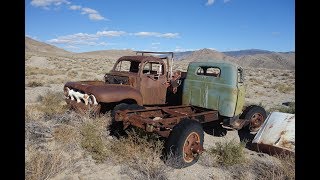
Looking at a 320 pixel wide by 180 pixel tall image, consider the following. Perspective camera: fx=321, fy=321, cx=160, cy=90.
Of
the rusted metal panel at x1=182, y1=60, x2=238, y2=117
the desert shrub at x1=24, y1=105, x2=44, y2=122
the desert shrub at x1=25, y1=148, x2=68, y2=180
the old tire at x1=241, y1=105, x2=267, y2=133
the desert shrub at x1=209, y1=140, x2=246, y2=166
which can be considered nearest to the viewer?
the desert shrub at x1=25, y1=148, x2=68, y2=180

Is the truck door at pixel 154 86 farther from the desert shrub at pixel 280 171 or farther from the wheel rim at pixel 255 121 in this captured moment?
the desert shrub at pixel 280 171

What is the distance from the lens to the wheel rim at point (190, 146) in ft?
19.2

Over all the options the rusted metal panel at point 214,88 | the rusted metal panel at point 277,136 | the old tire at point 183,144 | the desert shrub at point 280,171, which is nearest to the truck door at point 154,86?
the rusted metal panel at point 214,88

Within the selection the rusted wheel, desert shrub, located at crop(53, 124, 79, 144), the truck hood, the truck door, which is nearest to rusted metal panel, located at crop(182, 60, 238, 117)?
the truck door

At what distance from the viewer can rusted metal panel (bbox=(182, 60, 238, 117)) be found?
7523 millimetres

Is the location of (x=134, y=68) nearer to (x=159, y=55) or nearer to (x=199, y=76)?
(x=159, y=55)

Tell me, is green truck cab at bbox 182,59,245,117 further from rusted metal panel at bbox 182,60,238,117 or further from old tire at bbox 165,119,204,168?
old tire at bbox 165,119,204,168

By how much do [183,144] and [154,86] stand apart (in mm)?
3327

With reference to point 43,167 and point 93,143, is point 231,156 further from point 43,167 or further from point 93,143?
point 43,167

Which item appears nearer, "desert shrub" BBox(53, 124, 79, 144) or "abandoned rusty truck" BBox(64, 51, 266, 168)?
"abandoned rusty truck" BBox(64, 51, 266, 168)

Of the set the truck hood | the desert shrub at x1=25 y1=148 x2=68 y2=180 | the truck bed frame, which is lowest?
the desert shrub at x1=25 y1=148 x2=68 y2=180

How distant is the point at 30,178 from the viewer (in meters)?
4.43
